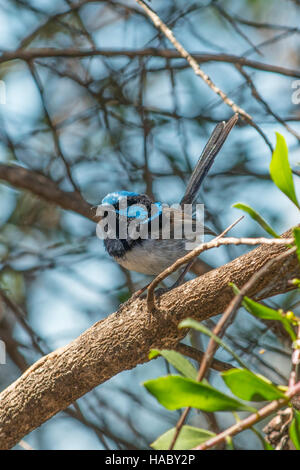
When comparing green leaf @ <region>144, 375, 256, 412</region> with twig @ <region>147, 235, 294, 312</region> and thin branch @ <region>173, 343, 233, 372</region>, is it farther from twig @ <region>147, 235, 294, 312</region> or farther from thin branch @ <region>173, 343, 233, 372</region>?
thin branch @ <region>173, 343, 233, 372</region>

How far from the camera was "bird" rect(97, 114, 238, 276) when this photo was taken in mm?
3293

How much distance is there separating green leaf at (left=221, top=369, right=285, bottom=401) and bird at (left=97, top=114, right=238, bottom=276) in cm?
196

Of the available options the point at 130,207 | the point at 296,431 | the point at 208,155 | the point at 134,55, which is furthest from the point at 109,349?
the point at 134,55

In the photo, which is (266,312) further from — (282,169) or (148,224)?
(148,224)

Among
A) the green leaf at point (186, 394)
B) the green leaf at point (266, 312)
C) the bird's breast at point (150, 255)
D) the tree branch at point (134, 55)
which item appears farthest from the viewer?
the tree branch at point (134, 55)

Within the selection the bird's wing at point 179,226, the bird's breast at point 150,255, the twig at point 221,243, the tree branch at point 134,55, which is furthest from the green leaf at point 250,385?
the tree branch at point 134,55

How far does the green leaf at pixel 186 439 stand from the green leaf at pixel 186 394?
14 cm

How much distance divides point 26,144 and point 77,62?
2.64 feet

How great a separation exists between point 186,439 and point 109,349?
3.80ft

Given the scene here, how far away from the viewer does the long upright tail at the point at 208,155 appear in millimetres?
3287

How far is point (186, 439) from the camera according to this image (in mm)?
1428

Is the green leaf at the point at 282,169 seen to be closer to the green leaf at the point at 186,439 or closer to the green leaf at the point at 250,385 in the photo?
the green leaf at the point at 250,385
